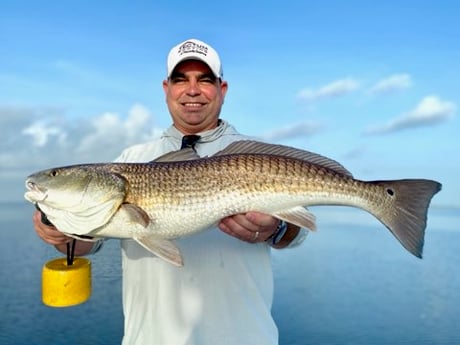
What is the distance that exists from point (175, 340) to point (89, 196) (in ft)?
4.15

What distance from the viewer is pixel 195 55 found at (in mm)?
4062

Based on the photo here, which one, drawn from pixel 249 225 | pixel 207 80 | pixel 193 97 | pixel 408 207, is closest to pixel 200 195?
pixel 249 225

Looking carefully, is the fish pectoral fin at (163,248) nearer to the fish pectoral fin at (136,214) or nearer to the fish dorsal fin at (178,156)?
the fish pectoral fin at (136,214)

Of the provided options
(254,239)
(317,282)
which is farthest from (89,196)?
(317,282)

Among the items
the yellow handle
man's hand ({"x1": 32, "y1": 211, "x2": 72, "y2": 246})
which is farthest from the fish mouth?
the yellow handle

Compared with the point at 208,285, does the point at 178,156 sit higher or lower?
higher

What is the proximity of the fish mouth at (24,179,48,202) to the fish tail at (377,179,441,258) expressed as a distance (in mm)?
2499

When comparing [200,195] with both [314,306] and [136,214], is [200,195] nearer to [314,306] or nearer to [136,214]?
[136,214]

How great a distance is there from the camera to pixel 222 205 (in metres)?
3.21

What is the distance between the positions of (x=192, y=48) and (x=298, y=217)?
191cm

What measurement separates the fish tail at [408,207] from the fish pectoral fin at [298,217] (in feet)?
1.76

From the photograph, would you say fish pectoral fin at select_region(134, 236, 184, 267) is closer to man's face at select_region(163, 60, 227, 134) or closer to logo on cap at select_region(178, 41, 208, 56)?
man's face at select_region(163, 60, 227, 134)

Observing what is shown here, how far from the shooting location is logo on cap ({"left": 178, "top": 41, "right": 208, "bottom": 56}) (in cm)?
409

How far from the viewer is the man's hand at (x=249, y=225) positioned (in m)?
3.15
